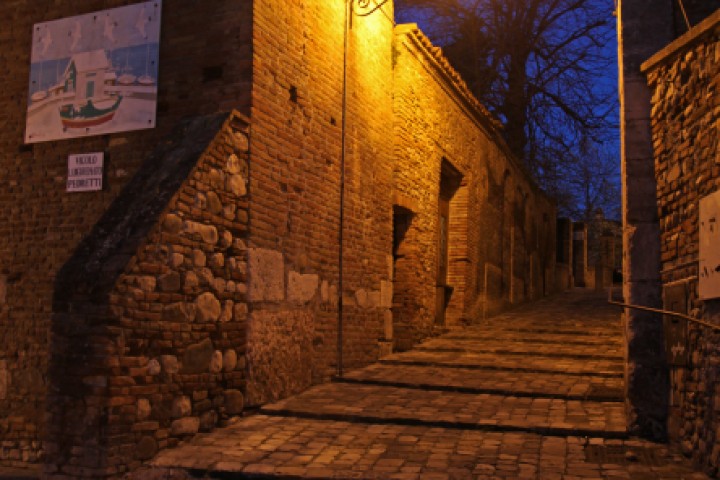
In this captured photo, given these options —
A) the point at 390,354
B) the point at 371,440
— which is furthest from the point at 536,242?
the point at 371,440

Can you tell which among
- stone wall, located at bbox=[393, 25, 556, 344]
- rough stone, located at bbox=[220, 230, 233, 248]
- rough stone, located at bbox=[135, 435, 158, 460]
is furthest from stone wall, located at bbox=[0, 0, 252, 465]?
stone wall, located at bbox=[393, 25, 556, 344]

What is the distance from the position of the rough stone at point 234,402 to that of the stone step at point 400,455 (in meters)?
0.14

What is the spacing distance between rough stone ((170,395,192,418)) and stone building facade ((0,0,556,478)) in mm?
19

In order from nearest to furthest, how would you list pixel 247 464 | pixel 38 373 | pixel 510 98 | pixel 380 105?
pixel 247 464
pixel 38 373
pixel 380 105
pixel 510 98

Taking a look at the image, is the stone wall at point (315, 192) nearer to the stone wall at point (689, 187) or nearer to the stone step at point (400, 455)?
the stone step at point (400, 455)

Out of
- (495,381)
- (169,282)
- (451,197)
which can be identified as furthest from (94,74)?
(451,197)

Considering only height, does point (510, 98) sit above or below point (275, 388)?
above

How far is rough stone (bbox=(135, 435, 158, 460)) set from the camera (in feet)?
17.9

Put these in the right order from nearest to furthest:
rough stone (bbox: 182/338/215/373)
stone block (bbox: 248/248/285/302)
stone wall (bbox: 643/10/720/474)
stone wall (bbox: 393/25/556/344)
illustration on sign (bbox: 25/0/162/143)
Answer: stone wall (bbox: 643/10/720/474), rough stone (bbox: 182/338/215/373), stone block (bbox: 248/248/285/302), illustration on sign (bbox: 25/0/162/143), stone wall (bbox: 393/25/556/344)

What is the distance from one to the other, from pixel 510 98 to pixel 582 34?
2836 millimetres

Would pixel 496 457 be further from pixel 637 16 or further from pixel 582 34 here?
pixel 582 34

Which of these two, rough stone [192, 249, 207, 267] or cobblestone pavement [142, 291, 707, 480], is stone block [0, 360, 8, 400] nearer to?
cobblestone pavement [142, 291, 707, 480]

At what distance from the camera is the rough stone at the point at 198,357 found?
605 centimetres

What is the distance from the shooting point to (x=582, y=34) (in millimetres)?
21359
